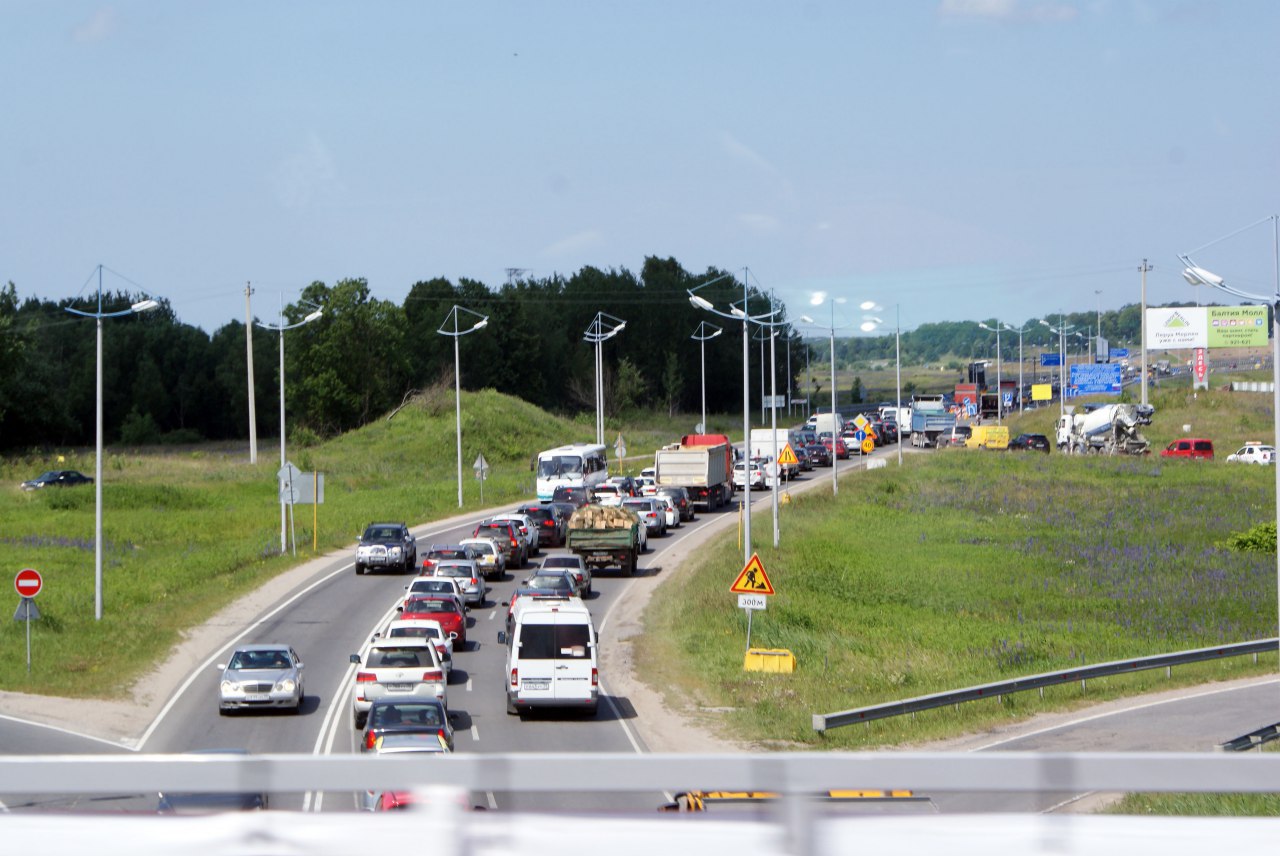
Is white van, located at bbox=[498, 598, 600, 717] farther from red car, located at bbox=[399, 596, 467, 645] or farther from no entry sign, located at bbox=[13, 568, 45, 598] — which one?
no entry sign, located at bbox=[13, 568, 45, 598]

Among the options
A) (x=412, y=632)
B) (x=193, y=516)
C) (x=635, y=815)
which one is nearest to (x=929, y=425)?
(x=193, y=516)

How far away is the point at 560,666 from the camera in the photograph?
24.3 meters

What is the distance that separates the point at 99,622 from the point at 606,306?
372ft

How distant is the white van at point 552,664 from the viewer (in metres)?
24.3

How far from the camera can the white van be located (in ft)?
79.7

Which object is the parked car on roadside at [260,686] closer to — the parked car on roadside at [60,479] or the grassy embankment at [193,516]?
the grassy embankment at [193,516]

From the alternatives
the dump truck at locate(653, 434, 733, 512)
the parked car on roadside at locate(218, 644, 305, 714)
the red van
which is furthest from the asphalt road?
the red van

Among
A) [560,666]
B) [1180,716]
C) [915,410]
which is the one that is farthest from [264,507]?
[915,410]

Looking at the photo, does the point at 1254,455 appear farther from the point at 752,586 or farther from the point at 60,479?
the point at 60,479

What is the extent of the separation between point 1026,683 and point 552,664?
9.68 m

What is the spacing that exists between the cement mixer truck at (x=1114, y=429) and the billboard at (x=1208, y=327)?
5.48m

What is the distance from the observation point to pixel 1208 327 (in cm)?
8250

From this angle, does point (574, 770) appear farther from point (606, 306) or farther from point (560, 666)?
point (606, 306)

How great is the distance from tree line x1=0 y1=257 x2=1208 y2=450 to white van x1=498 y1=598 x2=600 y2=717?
77.2 metres
